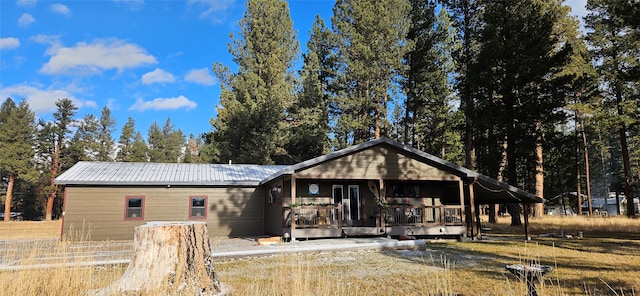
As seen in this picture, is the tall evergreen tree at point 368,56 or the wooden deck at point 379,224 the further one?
the tall evergreen tree at point 368,56

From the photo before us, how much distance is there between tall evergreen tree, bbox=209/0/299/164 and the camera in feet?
91.2

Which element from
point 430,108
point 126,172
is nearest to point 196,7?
point 126,172

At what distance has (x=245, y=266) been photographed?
8.70 metres

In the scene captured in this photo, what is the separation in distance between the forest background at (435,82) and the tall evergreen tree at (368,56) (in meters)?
0.10

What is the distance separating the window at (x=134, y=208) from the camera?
16.3 m

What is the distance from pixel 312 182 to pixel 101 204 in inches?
356

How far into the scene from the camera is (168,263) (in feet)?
15.4

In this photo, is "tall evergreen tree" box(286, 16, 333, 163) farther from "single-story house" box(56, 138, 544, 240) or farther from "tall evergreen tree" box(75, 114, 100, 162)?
"tall evergreen tree" box(75, 114, 100, 162)

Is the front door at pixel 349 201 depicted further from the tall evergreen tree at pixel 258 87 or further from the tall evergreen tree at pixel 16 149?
the tall evergreen tree at pixel 16 149

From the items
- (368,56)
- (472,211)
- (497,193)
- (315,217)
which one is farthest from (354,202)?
(368,56)

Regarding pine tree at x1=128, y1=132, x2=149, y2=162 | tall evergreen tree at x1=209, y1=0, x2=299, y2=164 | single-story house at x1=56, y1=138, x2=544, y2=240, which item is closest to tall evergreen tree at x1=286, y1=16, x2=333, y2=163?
tall evergreen tree at x1=209, y1=0, x2=299, y2=164

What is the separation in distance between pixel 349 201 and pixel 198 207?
687 centimetres

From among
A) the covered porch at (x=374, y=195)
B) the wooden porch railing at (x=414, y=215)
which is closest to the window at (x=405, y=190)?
the covered porch at (x=374, y=195)

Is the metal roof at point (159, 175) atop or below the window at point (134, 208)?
atop
